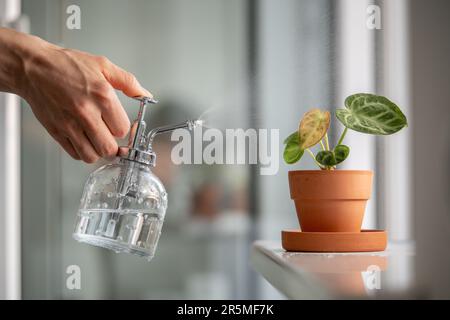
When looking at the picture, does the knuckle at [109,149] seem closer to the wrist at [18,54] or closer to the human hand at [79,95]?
the human hand at [79,95]

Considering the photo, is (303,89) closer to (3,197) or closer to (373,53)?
(373,53)

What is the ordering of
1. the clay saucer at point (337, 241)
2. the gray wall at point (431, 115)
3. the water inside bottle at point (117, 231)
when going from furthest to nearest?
the gray wall at point (431, 115)
the clay saucer at point (337, 241)
the water inside bottle at point (117, 231)

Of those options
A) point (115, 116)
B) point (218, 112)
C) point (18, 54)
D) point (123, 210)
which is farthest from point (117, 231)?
point (218, 112)

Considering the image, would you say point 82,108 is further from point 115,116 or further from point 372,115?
point 372,115

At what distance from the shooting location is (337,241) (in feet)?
2.59

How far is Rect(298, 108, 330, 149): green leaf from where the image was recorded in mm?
806

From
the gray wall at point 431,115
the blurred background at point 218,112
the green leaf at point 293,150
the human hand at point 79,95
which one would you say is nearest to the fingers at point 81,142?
the human hand at point 79,95

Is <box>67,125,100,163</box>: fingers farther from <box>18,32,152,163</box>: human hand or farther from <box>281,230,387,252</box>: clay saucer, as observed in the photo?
<box>281,230,387,252</box>: clay saucer

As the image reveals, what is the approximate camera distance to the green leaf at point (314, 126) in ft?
2.64

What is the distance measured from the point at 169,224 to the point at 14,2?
24.2 inches

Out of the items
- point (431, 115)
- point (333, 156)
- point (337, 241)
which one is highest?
point (431, 115)

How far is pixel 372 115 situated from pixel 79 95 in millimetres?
374

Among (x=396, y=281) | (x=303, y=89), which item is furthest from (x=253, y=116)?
(x=396, y=281)

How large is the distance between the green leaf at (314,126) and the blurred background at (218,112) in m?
0.56
